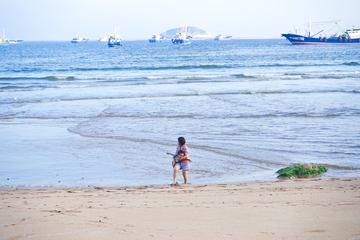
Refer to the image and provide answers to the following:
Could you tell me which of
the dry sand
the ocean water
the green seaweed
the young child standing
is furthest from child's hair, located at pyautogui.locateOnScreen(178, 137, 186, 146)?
the green seaweed

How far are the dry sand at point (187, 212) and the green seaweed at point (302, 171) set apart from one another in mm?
843

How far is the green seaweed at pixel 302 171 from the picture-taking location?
7543 millimetres

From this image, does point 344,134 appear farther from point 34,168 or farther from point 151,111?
point 34,168

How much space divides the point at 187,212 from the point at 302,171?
3.76 metres

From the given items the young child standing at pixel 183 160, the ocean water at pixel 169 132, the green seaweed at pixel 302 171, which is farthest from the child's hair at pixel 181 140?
the green seaweed at pixel 302 171

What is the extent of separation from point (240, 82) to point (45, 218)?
24.5 metres

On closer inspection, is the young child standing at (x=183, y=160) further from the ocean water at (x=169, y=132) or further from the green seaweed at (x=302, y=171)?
the green seaweed at (x=302, y=171)

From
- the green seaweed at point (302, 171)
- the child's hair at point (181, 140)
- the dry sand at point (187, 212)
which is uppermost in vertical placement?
the child's hair at point (181, 140)

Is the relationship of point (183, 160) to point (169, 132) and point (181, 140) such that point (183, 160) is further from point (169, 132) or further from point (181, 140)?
point (169, 132)

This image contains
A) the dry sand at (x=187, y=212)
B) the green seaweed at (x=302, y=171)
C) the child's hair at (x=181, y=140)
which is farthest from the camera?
the green seaweed at (x=302, y=171)

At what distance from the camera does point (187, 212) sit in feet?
16.4

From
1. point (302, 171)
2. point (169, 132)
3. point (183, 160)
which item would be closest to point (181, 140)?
point (183, 160)

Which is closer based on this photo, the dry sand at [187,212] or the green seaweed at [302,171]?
the dry sand at [187,212]

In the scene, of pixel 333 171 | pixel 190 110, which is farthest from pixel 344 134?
pixel 190 110
